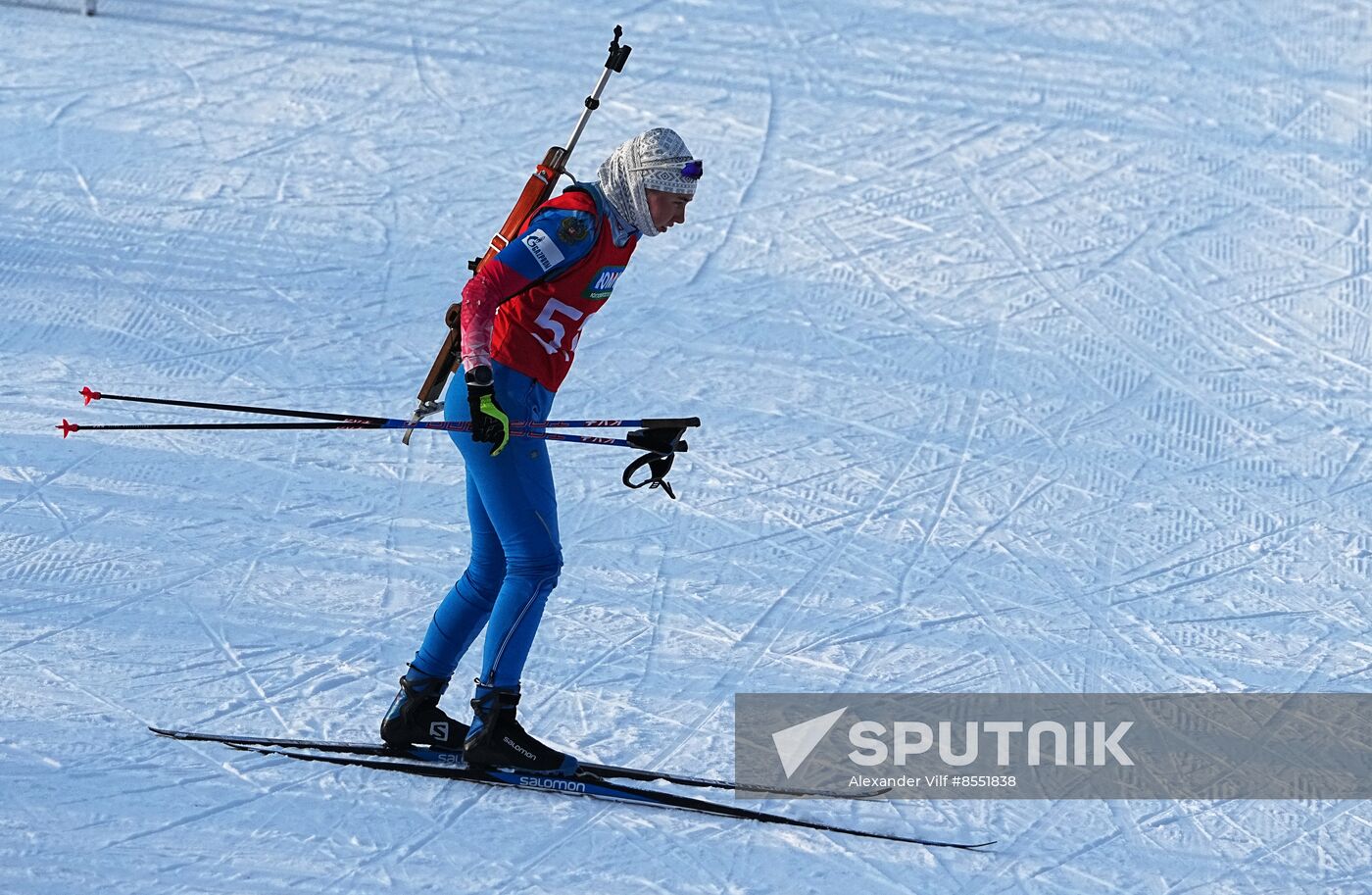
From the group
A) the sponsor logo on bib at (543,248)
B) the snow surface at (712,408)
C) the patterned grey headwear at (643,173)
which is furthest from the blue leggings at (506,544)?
the patterned grey headwear at (643,173)

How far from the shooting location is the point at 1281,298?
7805 mm

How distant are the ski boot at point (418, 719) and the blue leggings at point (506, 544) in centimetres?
5

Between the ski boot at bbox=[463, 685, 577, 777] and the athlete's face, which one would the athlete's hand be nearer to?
the athlete's face

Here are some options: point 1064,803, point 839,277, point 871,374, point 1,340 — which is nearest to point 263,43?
point 1,340

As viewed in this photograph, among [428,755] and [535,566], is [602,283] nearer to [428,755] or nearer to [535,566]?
[535,566]

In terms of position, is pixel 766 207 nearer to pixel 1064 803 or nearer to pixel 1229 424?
pixel 1229 424

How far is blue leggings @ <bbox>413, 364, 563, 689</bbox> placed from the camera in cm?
446

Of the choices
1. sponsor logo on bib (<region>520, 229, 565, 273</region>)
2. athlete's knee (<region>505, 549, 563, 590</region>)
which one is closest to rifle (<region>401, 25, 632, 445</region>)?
sponsor logo on bib (<region>520, 229, 565, 273</region>)

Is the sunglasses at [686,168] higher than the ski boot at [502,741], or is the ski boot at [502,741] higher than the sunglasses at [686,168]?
the sunglasses at [686,168]

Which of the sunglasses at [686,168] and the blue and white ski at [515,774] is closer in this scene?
the sunglasses at [686,168]

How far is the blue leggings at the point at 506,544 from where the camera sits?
446 cm

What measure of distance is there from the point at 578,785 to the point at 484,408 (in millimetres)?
1187

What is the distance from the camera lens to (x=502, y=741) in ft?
15.3
